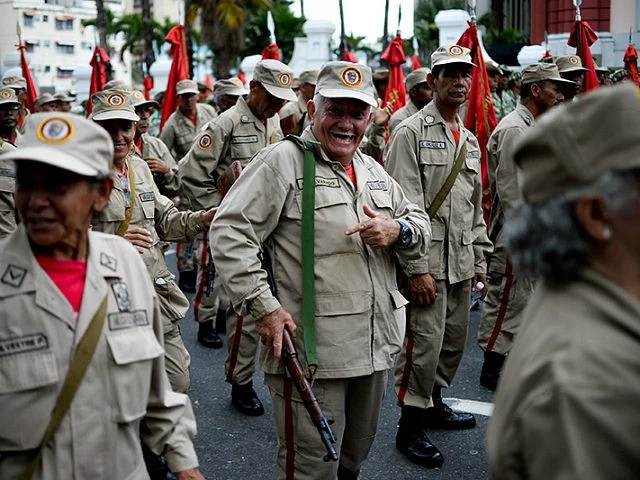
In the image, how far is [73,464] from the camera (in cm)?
239

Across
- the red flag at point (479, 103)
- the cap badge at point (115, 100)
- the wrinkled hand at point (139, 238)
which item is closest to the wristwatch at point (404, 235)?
the wrinkled hand at point (139, 238)

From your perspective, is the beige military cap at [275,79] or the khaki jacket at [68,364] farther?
the beige military cap at [275,79]

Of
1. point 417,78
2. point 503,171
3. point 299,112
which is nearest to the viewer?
point 503,171

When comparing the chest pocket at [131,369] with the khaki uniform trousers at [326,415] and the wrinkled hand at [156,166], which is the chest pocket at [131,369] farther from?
the wrinkled hand at [156,166]

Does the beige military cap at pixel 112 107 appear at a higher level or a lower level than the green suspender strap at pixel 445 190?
higher

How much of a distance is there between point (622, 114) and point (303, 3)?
133 feet

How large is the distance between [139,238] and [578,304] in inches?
119

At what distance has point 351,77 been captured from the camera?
388cm

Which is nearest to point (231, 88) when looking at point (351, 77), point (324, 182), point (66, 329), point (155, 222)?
point (155, 222)

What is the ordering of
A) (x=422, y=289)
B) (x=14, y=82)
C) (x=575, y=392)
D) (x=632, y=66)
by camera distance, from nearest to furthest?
(x=575, y=392) < (x=422, y=289) < (x=14, y=82) < (x=632, y=66)

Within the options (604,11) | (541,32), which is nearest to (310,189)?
(604,11)

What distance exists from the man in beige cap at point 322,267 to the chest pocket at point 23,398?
1323mm

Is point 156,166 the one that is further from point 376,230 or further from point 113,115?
point 376,230

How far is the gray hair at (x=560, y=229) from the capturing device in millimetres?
1706
